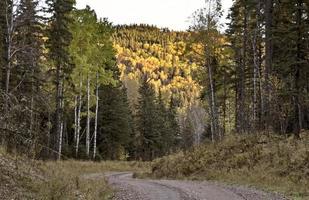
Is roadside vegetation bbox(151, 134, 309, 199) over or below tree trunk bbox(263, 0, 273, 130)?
below

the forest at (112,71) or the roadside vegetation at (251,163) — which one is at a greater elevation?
the forest at (112,71)

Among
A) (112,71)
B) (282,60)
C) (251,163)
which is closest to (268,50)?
(282,60)

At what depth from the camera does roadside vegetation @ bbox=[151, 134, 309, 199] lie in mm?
19625

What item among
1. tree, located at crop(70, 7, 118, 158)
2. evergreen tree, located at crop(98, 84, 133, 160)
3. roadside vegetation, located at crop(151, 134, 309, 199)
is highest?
tree, located at crop(70, 7, 118, 158)

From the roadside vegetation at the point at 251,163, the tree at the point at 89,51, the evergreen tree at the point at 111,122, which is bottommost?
the roadside vegetation at the point at 251,163

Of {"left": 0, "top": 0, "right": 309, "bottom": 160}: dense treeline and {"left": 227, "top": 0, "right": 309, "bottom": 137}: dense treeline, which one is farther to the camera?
{"left": 227, "top": 0, "right": 309, "bottom": 137}: dense treeline

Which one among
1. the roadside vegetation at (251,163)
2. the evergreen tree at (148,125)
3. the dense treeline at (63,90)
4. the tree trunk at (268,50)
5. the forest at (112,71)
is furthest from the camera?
the evergreen tree at (148,125)

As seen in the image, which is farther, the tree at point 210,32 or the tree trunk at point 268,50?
the tree at point 210,32

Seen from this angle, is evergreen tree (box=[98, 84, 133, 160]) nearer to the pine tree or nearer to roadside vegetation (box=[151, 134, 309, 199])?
the pine tree

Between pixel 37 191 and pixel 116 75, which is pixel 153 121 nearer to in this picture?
pixel 116 75

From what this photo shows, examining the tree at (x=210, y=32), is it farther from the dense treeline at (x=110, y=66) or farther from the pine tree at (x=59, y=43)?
the pine tree at (x=59, y=43)

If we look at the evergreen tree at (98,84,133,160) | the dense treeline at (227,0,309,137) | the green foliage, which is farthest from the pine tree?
the evergreen tree at (98,84,133,160)

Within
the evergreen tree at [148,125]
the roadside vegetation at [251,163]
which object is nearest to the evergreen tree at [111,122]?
the evergreen tree at [148,125]

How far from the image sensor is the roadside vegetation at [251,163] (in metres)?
19.6
